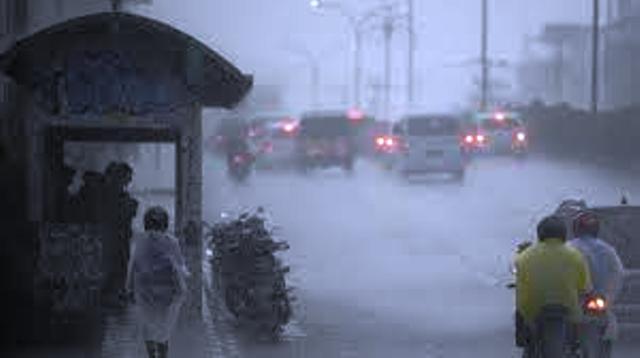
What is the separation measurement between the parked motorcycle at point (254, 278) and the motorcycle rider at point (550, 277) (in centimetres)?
567

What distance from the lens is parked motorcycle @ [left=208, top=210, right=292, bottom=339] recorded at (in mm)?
18328

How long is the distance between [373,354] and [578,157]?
175 feet

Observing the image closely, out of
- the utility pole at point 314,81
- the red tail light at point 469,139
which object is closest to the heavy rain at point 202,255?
the red tail light at point 469,139

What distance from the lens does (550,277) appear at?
12.7 m

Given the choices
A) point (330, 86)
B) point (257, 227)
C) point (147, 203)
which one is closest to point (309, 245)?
point (147, 203)

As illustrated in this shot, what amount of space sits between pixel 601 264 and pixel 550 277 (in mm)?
1023

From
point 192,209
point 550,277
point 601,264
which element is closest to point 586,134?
point 192,209

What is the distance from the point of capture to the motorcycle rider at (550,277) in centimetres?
1267

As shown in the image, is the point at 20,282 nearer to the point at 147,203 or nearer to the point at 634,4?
the point at 147,203

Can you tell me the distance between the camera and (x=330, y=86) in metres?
A: 171

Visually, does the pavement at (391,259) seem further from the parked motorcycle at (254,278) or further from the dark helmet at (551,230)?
the dark helmet at (551,230)

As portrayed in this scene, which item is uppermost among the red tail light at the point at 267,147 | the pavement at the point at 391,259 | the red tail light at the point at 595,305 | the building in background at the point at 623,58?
the building in background at the point at 623,58

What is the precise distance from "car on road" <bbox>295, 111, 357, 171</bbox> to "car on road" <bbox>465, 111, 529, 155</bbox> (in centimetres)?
633

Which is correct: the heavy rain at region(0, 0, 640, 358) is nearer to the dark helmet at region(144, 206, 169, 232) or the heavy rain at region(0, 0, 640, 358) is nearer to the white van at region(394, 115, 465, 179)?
the dark helmet at region(144, 206, 169, 232)
